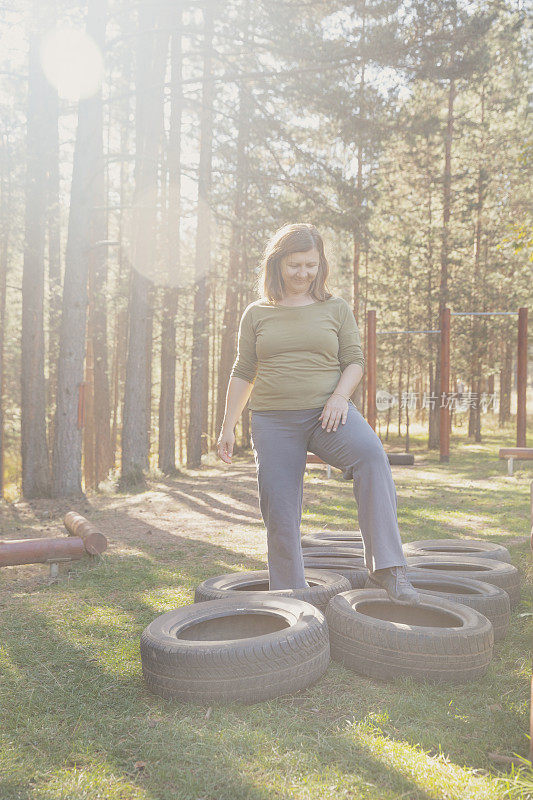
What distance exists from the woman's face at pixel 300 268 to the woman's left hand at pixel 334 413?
651 millimetres

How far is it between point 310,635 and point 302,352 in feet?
4.62

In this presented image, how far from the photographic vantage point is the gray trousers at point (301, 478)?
3.26 meters

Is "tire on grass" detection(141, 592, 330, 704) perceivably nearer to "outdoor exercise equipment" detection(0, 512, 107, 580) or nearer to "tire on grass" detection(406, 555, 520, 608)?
"tire on grass" detection(406, 555, 520, 608)

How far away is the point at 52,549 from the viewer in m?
5.45

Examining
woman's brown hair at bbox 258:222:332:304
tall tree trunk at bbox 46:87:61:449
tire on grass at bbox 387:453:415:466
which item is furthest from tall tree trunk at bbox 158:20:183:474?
woman's brown hair at bbox 258:222:332:304

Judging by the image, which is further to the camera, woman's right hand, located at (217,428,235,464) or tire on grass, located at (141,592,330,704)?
woman's right hand, located at (217,428,235,464)

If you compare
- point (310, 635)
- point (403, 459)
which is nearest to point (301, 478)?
point (310, 635)

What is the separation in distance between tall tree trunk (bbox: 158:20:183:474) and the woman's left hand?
38.2ft

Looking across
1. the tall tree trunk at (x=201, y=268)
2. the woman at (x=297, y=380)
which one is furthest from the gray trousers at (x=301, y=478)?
the tall tree trunk at (x=201, y=268)

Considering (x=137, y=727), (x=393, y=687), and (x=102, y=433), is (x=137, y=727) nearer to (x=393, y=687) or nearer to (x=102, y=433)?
(x=393, y=687)

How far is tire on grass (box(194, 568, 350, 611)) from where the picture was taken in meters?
3.64

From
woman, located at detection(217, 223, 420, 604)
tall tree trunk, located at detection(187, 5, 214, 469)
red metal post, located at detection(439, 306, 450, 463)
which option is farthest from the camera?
tall tree trunk, located at detection(187, 5, 214, 469)

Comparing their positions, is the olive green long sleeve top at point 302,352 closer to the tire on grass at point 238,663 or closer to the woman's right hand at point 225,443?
the woman's right hand at point 225,443

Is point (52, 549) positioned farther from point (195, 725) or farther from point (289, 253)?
point (289, 253)
